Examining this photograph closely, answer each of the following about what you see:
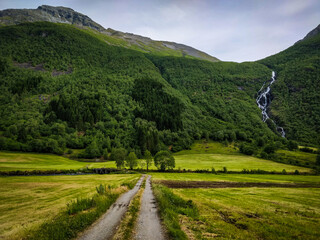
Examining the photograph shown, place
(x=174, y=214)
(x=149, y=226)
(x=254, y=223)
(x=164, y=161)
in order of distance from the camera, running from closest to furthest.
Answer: (x=149, y=226)
(x=254, y=223)
(x=174, y=214)
(x=164, y=161)

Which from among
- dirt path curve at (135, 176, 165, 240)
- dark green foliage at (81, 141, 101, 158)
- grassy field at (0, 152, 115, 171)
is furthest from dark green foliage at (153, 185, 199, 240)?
dark green foliage at (81, 141, 101, 158)

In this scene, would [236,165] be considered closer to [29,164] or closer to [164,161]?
[164,161]

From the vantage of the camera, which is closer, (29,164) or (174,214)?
(174,214)

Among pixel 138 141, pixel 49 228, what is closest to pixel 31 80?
pixel 138 141

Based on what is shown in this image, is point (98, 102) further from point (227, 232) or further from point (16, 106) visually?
point (227, 232)

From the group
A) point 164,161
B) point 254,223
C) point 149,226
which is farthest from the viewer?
point 164,161

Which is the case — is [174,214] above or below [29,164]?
above

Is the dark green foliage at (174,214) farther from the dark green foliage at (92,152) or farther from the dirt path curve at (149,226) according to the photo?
the dark green foliage at (92,152)

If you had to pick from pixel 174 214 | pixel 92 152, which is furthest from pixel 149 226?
pixel 92 152

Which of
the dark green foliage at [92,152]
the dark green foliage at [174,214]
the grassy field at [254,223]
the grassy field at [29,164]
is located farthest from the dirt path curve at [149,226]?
the dark green foliage at [92,152]

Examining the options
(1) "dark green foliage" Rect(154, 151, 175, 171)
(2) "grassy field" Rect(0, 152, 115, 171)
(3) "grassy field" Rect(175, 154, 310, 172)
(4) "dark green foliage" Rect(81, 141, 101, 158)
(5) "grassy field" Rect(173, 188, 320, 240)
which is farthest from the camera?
(4) "dark green foliage" Rect(81, 141, 101, 158)

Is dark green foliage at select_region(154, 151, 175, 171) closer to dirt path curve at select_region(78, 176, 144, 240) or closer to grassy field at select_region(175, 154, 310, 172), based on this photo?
grassy field at select_region(175, 154, 310, 172)

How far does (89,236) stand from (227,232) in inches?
438

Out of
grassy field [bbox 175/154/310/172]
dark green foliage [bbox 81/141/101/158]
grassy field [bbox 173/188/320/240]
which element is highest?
grassy field [bbox 173/188/320/240]
